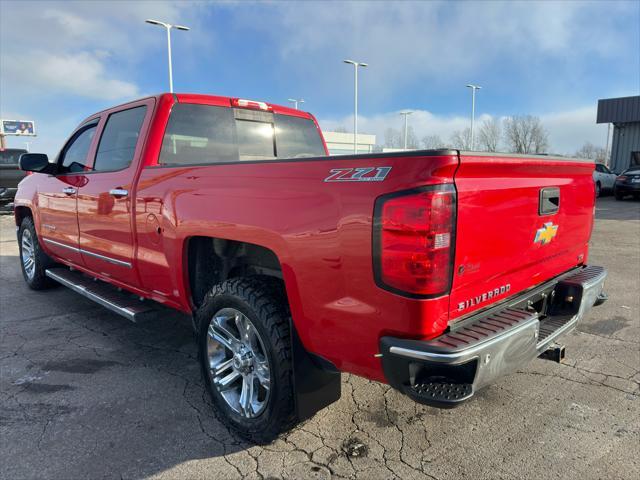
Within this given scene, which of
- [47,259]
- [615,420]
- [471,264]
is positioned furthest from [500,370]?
[47,259]

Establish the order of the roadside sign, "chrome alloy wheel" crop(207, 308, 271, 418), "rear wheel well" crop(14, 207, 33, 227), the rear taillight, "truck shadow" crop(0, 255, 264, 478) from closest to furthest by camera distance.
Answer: the rear taillight
"truck shadow" crop(0, 255, 264, 478)
"chrome alloy wheel" crop(207, 308, 271, 418)
"rear wheel well" crop(14, 207, 33, 227)
the roadside sign

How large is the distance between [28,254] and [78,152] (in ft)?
7.46

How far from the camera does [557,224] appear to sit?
2791 mm

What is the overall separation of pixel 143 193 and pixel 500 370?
265 centimetres

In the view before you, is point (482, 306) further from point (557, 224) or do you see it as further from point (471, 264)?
point (557, 224)

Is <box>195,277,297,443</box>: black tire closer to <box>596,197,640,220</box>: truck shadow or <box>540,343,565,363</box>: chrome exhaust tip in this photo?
<box>540,343,565,363</box>: chrome exhaust tip

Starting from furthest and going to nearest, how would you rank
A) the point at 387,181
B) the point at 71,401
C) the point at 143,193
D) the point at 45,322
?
1. the point at 45,322
2. the point at 143,193
3. the point at 71,401
4. the point at 387,181

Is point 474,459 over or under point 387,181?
under

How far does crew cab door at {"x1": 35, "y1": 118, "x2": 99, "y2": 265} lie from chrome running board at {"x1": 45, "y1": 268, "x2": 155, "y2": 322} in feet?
0.68

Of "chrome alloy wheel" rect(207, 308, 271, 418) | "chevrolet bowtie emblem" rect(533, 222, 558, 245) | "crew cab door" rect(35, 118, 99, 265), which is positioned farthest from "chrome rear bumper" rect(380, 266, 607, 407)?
"crew cab door" rect(35, 118, 99, 265)

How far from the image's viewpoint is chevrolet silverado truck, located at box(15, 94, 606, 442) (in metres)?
1.94

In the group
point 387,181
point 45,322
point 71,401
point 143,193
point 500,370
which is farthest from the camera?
point 45,322

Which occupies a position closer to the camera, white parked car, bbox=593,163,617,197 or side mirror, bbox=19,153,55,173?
side mirror, bbox=19,153,55,173

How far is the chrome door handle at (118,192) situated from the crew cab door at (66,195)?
2.35 feet
